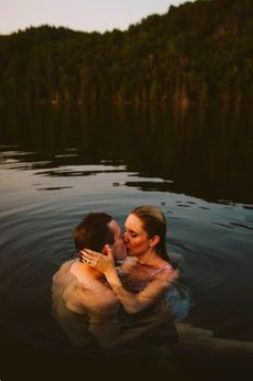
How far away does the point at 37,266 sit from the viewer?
920 cm

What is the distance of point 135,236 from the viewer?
23.5 feet

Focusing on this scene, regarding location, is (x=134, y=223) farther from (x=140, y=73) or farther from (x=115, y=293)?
(x=140, y=73)

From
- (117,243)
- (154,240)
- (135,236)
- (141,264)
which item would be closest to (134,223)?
(135,236)

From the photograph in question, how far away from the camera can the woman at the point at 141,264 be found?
628cm

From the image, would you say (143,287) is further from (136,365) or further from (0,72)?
(0,72)

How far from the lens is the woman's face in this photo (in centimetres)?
711

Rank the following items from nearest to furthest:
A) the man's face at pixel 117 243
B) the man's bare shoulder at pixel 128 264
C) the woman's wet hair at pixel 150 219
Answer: the man's face at pixel 117 243
the woman's wet hair at pixel 150 219
the man's bare shoulder at pixel 128 264

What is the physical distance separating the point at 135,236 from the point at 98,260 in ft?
3.84

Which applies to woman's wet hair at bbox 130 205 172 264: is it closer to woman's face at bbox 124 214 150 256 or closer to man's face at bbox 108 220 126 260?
woman's face at bbox 124 214 150 256

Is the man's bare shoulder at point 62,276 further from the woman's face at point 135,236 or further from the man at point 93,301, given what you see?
the woman's face at point 135,236

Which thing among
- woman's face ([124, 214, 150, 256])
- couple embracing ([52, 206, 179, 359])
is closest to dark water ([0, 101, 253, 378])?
couple embracing ([52, 206, 179, 359])

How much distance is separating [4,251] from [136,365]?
15.5 ft

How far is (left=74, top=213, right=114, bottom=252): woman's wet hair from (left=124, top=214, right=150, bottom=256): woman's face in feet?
2.71

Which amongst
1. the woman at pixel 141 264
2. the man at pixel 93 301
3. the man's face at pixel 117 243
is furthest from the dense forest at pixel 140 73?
the man at pixel 93 301
